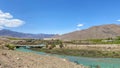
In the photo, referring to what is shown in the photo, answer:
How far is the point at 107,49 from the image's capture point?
78.8 meters

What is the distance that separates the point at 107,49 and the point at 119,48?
4374 millimetres

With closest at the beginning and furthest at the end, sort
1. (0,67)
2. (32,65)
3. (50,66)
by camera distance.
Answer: (0,67)
(32,65)
(50,66)

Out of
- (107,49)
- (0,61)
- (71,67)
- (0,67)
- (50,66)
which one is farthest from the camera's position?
(107,49)

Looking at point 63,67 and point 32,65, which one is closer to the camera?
point 32,65

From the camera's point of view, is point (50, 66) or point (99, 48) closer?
point (50, 66)

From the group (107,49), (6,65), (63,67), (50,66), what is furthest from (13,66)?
(107,49)

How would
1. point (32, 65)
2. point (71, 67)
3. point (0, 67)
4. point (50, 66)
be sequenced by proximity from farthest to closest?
point (71, 67) < point (50, 66) < point (32, 65) < point (0, 67)

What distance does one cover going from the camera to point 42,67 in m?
13.9

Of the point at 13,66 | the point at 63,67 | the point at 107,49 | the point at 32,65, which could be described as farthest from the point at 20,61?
the point at 107,49

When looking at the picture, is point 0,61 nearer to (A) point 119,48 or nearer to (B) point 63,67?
(B) point 63,67

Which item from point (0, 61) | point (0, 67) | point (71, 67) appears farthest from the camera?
point (71, 67)

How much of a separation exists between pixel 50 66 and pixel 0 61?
12.0ft

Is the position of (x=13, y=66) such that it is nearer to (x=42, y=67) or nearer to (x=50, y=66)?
(x=42, y=67)

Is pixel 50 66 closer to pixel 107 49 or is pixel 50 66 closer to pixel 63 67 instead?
pixel 63 67
